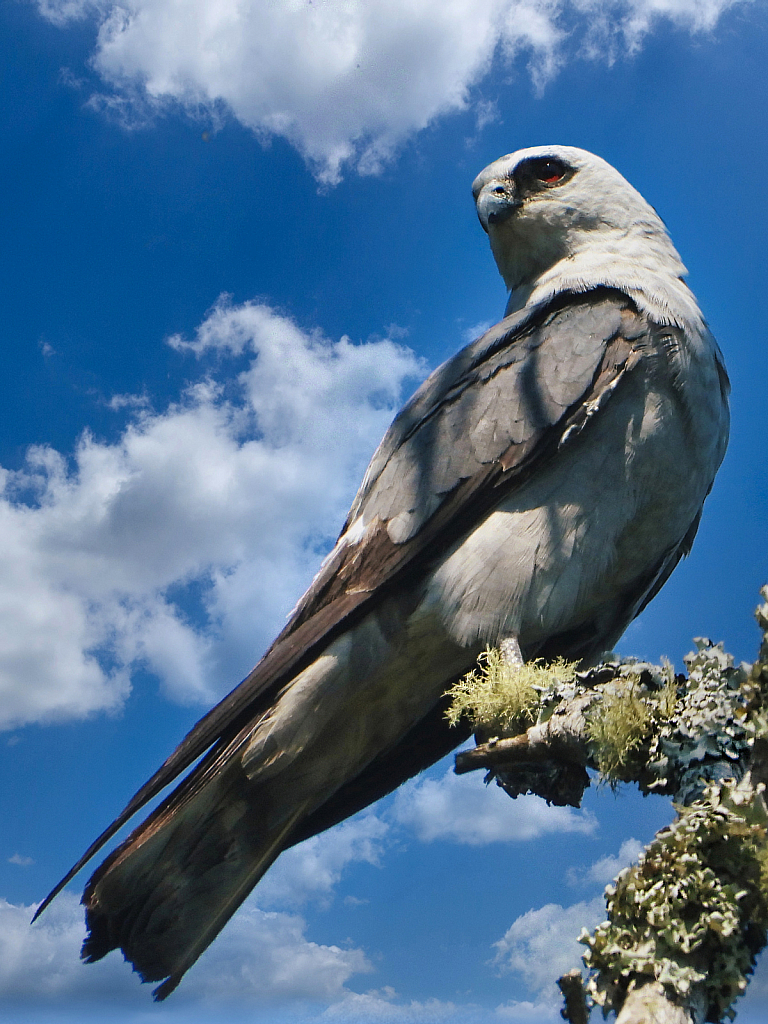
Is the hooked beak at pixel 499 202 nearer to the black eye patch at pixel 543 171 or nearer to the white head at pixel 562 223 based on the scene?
the white head at pixel 562 223

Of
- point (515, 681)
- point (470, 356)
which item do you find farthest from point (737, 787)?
point (470, 356)

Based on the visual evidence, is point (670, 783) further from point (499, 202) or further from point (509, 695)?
point (499, 202)

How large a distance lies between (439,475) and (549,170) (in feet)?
8.41

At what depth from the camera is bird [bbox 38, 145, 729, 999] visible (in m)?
3.90

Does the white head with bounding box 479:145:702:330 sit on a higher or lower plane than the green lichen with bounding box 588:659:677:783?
higher

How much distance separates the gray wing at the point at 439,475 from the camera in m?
3.90

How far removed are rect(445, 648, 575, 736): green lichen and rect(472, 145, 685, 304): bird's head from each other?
255 cm

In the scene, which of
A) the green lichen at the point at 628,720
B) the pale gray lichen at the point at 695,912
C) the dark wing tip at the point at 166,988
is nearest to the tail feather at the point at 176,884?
the dark wing tip at the point at 166,988

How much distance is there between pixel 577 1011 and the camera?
2627 millimetres

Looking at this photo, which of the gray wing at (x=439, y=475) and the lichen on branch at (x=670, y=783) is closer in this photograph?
the lichen on branch at (x=670, y=783)

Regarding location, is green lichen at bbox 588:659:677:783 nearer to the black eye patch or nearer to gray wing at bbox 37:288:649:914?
gray wing at bbox 37:288:649:914

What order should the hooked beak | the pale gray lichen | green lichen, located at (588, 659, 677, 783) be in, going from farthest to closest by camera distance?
1. the hooked beak
2. green lichen, located at (588, 659, 677, 783)
3. the pale gray lichen

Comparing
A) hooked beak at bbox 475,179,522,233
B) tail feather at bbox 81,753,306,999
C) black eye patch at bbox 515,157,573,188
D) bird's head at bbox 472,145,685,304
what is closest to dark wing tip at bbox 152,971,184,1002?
tail feather at bbox 81,753,306,999

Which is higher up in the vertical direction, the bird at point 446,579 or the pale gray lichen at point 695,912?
the bird at point 446,579
